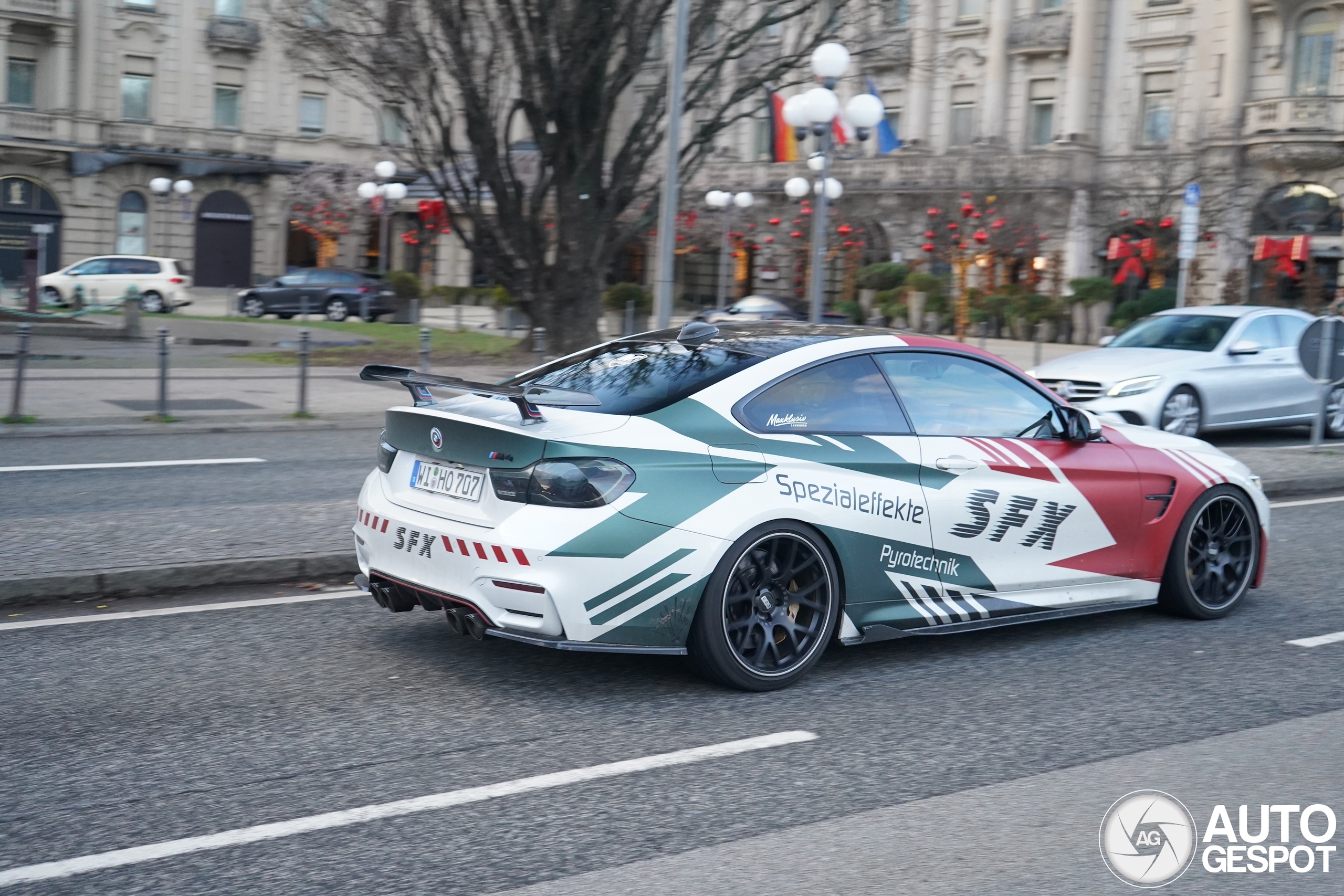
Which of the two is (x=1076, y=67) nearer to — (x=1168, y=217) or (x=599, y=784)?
(x=1168, y=217)

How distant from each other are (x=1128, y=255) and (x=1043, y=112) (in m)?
9.13

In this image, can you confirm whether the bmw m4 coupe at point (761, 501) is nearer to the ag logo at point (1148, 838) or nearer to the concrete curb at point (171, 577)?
the concrete curb at point (171, 577)

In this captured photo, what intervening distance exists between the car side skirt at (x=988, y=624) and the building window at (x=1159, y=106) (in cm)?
4301

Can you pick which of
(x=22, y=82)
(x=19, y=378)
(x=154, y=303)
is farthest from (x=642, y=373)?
(x=22, y=82)

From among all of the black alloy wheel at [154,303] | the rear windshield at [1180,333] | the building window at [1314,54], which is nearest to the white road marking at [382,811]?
Answer: the rear windshield at [1180,333]

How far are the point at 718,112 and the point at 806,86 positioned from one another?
1082 inches

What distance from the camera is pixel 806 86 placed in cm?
4903

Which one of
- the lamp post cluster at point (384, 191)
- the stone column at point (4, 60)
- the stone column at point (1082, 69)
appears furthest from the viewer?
the stone column at point (4, 60)

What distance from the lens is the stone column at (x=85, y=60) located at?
5272 centimetres

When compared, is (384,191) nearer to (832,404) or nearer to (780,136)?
(780,136)

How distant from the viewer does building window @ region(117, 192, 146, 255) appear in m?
54.5

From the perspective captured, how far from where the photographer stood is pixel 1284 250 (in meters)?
41.4

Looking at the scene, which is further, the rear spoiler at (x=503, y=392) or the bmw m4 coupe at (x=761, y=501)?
the rear spoiler at (x=503, y=392)

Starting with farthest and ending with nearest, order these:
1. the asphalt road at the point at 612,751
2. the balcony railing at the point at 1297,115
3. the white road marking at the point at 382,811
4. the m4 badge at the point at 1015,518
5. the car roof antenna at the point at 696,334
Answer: the balcony railing at the point at 1297,115 → the m4 badge at the point at 1015,518 → the car roof antenna at the point at 696,334 → the asphalt road at the point at 612,751 → the white road marking at the point at 382,811
